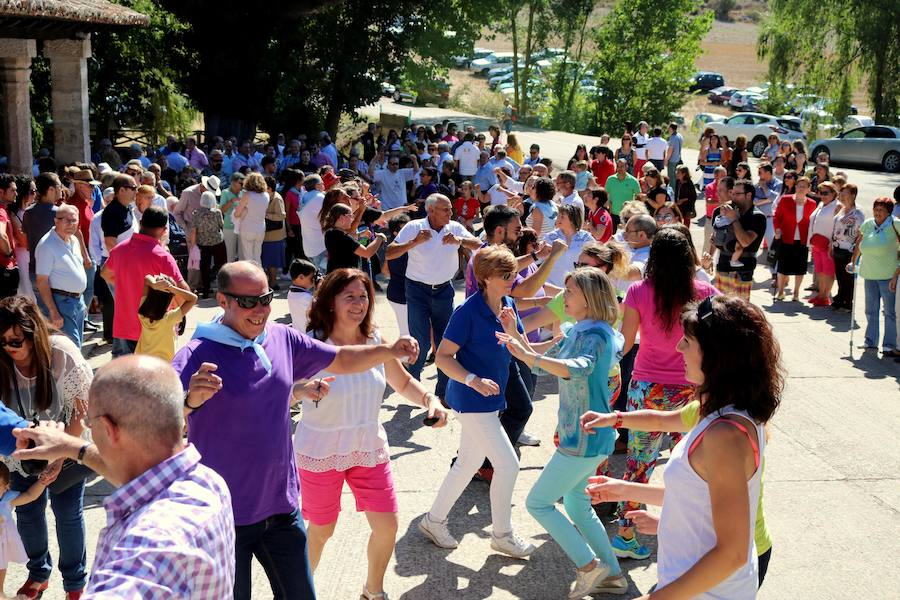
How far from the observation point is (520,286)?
24.5 feet

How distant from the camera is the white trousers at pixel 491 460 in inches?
219

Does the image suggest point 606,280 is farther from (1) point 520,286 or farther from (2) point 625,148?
(2) point 625,148

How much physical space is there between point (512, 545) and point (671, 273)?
1.86 metres

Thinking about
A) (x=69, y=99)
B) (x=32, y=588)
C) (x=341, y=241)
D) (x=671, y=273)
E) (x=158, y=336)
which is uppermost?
(x=69, y=99)

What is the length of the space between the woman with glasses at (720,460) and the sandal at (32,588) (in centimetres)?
329

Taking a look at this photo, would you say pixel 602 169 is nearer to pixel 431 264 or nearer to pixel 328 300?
pixel 431 264

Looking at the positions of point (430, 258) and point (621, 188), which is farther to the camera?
point (621, 188)

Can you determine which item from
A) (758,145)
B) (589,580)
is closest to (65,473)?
(589,580)

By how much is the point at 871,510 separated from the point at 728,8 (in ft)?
318

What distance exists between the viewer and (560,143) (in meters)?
35.8

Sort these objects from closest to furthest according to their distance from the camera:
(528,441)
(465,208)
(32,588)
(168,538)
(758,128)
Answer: (168,538) → (32,588) → (528,441) → (465,208) → (758,128)

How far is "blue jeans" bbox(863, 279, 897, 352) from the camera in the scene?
415 inches

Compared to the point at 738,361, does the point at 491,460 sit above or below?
below

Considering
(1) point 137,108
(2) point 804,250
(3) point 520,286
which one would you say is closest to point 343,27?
(1) point 137,108
